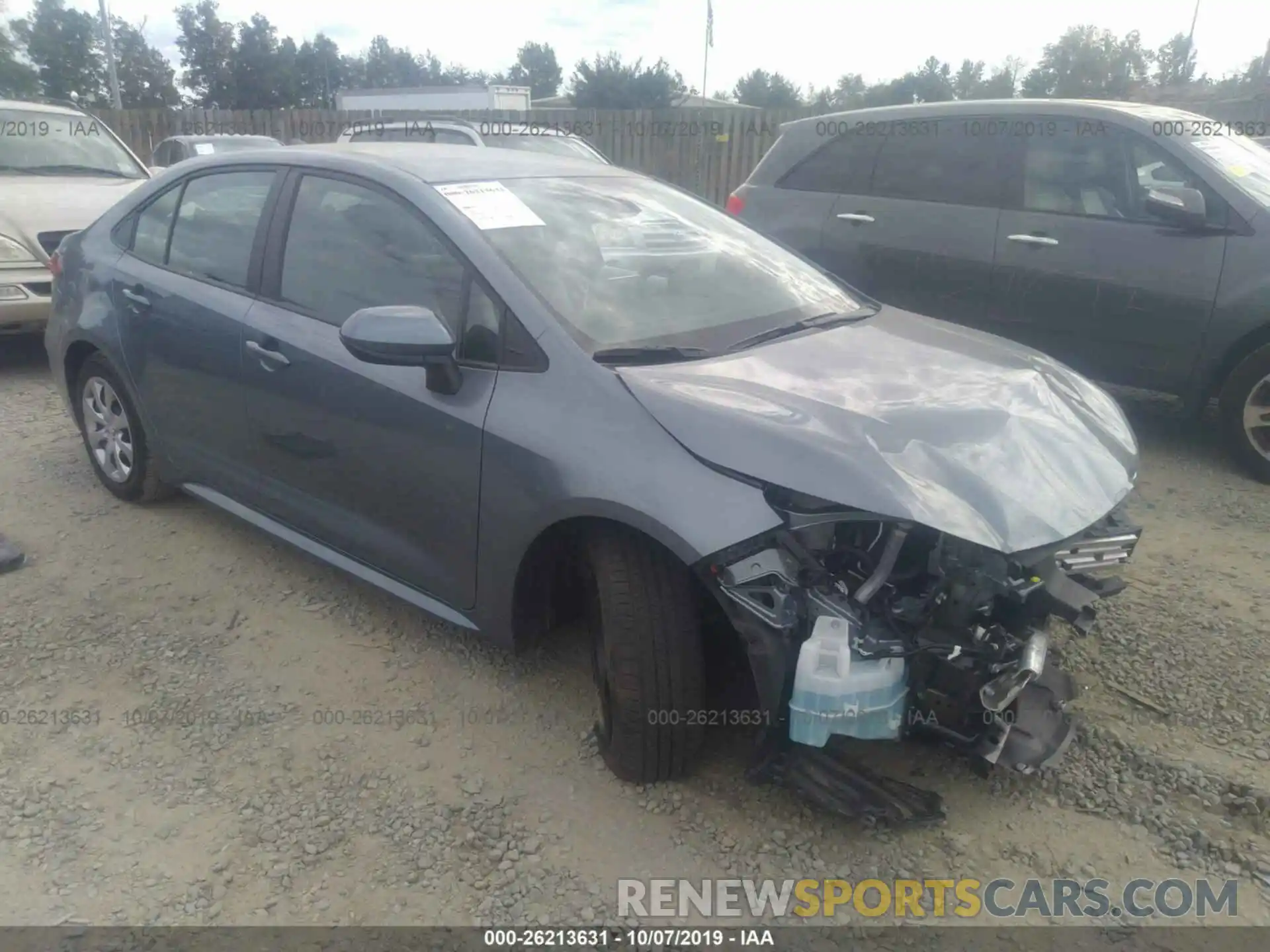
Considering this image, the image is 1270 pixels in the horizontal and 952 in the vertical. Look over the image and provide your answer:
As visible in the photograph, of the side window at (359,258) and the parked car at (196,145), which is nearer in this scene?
the side window at (359,258)

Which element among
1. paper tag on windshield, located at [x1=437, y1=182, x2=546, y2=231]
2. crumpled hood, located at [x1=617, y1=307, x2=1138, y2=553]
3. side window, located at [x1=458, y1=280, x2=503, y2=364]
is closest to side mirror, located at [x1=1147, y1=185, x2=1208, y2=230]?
crumpled hood, located at [x1=617, y1=307, x2=1138, y2=553]

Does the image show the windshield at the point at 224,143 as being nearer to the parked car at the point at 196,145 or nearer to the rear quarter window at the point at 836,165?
the parked car at the point at 196,145

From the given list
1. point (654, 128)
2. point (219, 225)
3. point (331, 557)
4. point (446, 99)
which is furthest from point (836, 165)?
point (446, 99)

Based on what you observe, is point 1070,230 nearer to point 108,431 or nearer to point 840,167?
point 840,167

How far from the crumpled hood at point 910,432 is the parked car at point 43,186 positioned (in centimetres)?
562

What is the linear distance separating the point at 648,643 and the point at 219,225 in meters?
2.49

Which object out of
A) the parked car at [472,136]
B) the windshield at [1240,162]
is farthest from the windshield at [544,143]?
the windshield at [1240,162]

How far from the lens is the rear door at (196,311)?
3508 mm

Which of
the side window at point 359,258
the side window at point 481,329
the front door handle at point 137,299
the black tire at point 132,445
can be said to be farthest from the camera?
the black tire at point 132,445

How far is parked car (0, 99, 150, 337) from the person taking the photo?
644 cm

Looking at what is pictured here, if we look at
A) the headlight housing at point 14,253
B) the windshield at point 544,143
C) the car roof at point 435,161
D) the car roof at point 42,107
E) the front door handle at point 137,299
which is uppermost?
the car roof at point 42,107

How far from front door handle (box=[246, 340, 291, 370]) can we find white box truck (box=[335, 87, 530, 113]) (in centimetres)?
1835

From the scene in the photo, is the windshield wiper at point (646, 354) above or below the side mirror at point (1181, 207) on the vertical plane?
below

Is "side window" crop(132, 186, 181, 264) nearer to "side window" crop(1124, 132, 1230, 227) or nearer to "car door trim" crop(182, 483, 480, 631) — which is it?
"car door trim" crop(182, 483, 480, 631)
